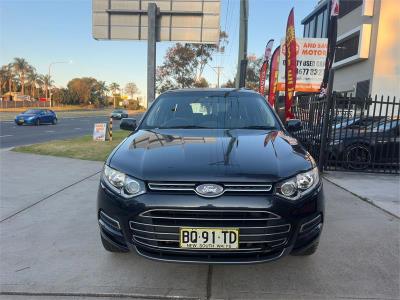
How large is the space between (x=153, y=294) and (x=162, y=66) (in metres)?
35.4

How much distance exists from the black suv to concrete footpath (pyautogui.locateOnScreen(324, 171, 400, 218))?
3119 millimetres

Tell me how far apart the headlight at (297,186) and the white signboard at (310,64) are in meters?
11.5

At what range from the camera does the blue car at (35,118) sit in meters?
27.8

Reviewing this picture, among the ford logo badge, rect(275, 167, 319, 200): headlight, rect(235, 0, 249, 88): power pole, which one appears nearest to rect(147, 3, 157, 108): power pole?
rect(235, 0, 249, 88): power pole

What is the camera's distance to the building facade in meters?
21.8

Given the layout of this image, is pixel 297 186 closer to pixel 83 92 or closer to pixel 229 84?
pixel 229 84

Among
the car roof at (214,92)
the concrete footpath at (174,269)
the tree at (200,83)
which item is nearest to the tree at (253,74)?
the tree at (200,83)

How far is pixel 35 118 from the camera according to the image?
1125 inches

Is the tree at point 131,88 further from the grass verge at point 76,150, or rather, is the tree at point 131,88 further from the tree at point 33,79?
the grass verge at point 76,150

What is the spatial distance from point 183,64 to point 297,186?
34.0 m

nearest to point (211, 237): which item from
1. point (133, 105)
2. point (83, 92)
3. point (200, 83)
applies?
point (200, 83)

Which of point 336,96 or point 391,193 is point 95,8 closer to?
point 336,96

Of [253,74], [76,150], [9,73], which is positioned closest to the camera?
[76,150]

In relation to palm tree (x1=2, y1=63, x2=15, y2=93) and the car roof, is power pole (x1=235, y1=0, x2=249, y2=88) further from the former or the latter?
palm tree (x1=2, y1=63, x2=15, y2=93)
